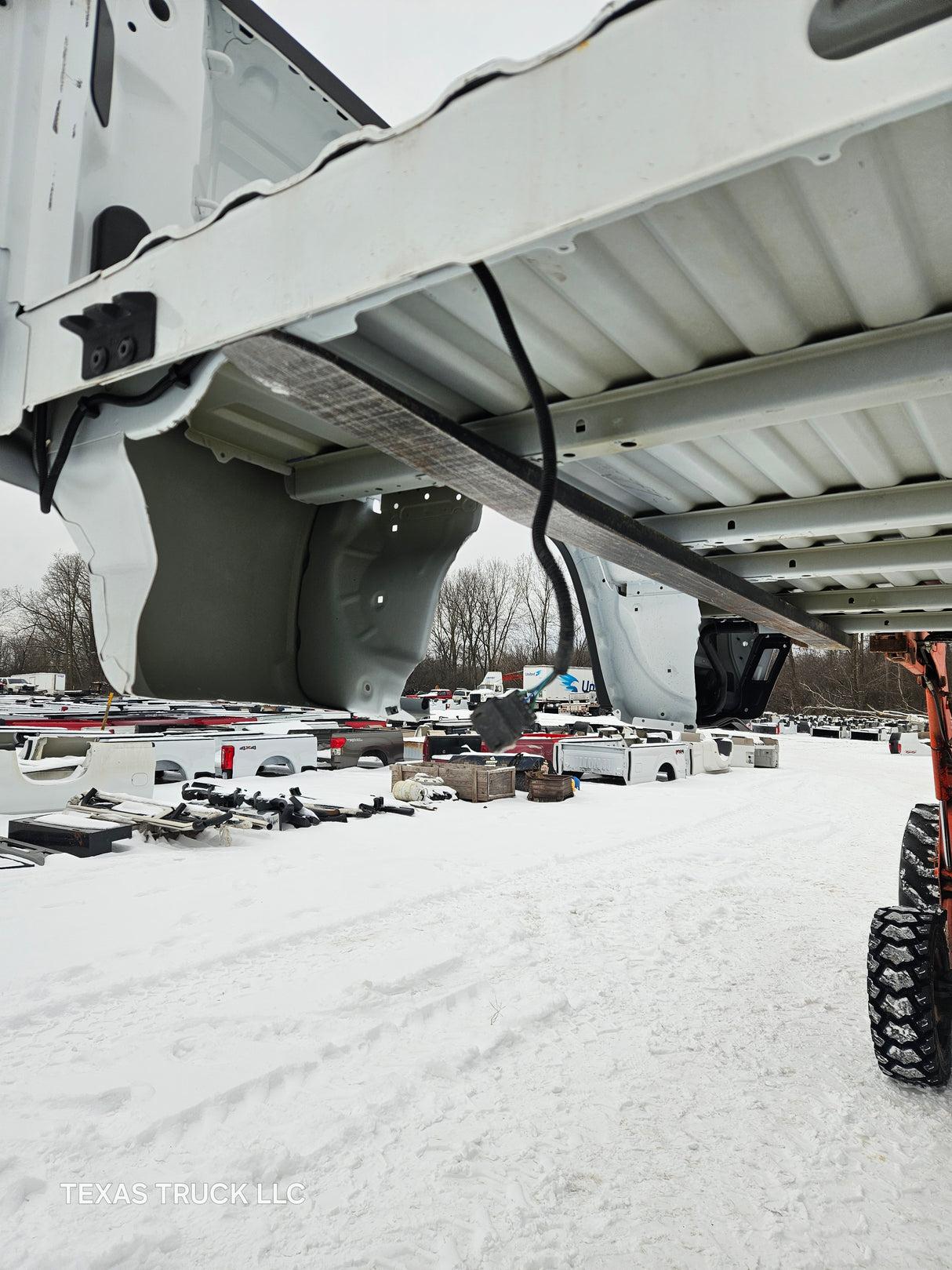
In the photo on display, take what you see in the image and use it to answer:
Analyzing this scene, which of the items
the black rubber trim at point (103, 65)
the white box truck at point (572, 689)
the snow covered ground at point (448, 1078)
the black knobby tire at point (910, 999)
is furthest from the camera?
the white box truck at point (572, 689)

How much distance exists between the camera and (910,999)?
304cm

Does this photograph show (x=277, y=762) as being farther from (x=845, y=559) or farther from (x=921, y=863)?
(x=845, y=559)

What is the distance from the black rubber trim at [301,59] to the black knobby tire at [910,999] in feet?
11.8

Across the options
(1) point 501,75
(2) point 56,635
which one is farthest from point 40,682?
(1) point 501,75

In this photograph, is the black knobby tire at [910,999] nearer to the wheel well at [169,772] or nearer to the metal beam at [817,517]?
the metal beam at [817,517]

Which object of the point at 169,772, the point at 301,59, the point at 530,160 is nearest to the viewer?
the point at 530,160

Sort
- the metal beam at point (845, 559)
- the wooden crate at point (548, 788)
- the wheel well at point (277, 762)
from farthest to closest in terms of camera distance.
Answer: the wheel well at point (277, 762), the wooden crate at point (548, 788), the metal beam at point (845, 559)

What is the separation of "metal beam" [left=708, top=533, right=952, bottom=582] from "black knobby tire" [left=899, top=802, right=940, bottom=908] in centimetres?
167

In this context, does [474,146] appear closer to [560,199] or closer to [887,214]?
[560,199]

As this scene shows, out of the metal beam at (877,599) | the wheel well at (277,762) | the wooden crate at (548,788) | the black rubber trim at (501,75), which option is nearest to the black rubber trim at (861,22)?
the black rubber trim at (501,75)

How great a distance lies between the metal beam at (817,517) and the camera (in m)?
2.33

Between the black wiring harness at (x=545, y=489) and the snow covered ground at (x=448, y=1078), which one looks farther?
the snow covered ground at (x=448, y=1078)

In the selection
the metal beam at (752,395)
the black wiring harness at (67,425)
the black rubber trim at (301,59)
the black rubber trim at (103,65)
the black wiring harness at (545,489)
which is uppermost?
the black rubber trim at (301,59)

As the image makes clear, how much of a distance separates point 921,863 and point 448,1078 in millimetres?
2623
